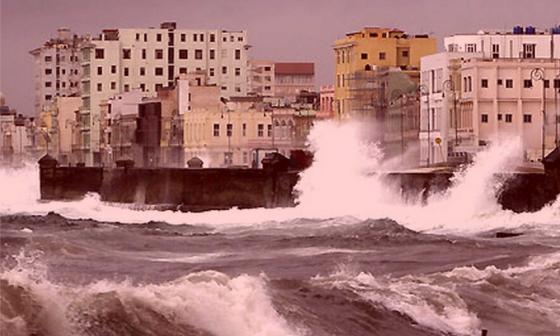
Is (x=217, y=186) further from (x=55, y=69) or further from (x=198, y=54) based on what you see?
(x=55, y=69)

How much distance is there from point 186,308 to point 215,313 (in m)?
0.29

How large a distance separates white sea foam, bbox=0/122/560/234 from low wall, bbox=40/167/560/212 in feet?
1.30

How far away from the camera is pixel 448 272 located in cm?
2964

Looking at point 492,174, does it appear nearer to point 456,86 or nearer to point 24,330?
point 456,86

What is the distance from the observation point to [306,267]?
1261 inches

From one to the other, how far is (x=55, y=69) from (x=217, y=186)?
97.9 m

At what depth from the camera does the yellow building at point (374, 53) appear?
92.8 metres

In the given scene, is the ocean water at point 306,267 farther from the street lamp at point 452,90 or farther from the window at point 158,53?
the window at point 158,53

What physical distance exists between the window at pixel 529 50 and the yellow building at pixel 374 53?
23.9 ft

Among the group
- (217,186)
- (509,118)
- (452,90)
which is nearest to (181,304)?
(217,186)

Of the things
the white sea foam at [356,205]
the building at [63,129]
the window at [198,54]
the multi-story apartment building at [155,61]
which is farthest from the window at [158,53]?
the white sea foam at [356,205]

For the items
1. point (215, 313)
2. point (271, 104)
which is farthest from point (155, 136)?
point (215, 313)

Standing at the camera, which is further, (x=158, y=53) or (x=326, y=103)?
(x=158, y=53)

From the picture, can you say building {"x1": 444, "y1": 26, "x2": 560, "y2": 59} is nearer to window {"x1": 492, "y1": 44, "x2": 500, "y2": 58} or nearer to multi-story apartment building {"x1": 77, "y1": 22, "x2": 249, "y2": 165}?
window {"x1": 492, "y1": 44, "x2": 500, "y2": 58}
